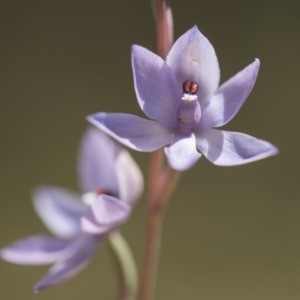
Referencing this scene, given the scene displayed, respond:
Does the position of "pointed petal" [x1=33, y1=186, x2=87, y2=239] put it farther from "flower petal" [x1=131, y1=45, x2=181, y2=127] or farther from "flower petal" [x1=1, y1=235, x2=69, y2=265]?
"flower petal" [x1=131, y1=45, x2=181, y2=127]

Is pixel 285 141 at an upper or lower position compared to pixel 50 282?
lower

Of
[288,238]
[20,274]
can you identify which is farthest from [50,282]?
[288,238]

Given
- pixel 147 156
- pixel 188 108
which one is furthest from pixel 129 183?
pixel 147 156

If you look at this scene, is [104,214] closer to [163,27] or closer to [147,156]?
[163,27]

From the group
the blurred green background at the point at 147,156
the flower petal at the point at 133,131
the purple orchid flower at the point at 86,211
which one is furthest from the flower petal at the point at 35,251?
the blurred green background at the point at 147,156

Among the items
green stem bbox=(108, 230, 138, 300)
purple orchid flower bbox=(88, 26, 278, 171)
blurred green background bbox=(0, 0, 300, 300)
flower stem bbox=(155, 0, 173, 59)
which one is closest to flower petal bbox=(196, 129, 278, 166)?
purple orchid flower bbox=(88, 26, 278, 171)

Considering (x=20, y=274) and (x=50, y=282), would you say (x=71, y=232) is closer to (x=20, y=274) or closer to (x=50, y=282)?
(x=50, y=282)

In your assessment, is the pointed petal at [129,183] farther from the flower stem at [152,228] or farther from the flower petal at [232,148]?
the flower petal at [232,148]
